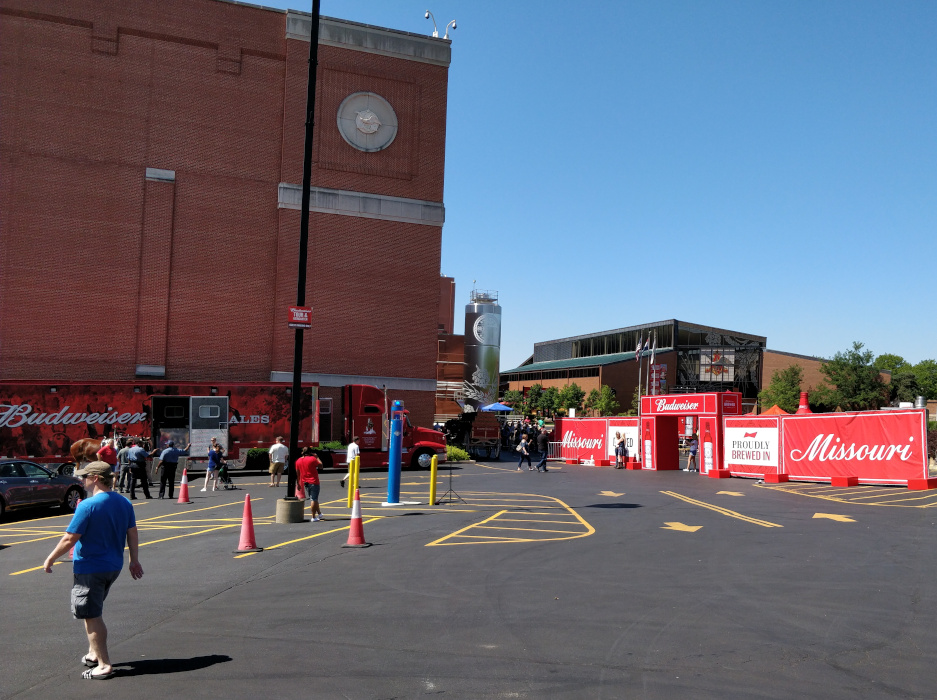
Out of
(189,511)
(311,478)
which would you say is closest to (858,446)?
(311,478)

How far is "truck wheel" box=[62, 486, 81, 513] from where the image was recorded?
65.0ft

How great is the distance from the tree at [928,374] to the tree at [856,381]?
4866 cm

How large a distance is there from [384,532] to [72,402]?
20837 millimetres

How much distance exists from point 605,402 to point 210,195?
6196 centimetres

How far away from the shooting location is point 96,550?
6582 mm

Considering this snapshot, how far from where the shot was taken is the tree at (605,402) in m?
93.7

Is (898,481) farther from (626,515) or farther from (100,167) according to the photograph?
(100,167)

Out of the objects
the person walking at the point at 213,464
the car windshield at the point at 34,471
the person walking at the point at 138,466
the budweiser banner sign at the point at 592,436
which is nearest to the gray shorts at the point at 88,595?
the car windshield at the point at 34,471

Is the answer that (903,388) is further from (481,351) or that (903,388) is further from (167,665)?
(167,665)

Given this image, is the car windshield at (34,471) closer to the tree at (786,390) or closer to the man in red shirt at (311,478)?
the man in red shirt at (311,478)

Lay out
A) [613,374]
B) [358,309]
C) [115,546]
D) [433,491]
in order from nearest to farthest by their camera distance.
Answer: [115,546]
[433,491]
[358,309]
[613,374]

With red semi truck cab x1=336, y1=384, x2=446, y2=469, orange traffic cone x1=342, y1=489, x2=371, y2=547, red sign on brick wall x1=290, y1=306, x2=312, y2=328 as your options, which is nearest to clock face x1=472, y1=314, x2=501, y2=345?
red semi truck cab x1=336, y1=384, x2=446, y2=469

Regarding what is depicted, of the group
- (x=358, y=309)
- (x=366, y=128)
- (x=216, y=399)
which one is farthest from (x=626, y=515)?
(x=366, y=128)

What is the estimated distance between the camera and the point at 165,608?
899 centimetres
